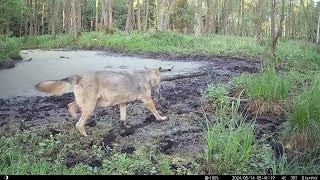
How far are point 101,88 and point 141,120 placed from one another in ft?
3.96

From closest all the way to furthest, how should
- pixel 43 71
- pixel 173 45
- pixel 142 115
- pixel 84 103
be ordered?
pixel 84 103
pixel 142 115
pixel 43 71
pixel 173 45

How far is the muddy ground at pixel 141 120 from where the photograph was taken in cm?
611

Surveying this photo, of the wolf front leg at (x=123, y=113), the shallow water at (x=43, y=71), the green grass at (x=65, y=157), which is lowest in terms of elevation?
the green grass at (x=65, y=157)

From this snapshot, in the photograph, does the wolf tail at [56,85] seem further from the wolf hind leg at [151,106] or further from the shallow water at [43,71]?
the shallow water at [43,71]

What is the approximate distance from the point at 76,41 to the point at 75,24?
122cm

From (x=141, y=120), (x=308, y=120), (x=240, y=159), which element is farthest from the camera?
(x=141, y=120)

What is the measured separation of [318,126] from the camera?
5.68m

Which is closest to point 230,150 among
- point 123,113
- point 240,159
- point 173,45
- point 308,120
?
point 240,159

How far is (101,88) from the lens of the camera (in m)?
6.43

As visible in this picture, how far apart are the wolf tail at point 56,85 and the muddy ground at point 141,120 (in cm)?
73

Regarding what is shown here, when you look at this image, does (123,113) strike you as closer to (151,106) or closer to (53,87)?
(151,106)

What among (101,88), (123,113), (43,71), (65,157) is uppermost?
(101,88)

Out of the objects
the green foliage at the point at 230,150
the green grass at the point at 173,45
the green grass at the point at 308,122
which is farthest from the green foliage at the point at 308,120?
the green grass at the point at 173,45

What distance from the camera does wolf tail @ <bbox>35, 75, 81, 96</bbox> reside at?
6.14m
